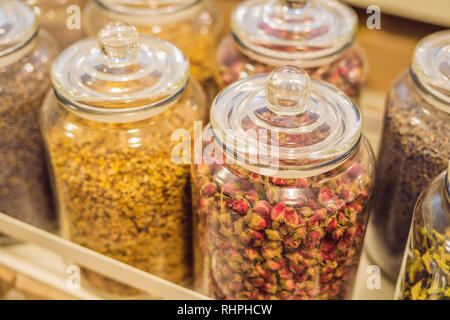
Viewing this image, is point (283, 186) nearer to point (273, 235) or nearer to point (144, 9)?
point (273, 235)

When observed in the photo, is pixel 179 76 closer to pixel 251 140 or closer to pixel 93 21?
pixel 251 140

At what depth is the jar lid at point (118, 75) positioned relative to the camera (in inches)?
25.4

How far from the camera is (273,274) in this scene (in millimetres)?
631

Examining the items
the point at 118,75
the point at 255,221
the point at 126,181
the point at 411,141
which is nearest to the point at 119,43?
the point at 118,75

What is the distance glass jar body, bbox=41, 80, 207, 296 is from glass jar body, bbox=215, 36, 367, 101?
7cm

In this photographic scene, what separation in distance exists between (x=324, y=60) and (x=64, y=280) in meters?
0.49

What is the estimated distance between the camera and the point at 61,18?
1026 mm

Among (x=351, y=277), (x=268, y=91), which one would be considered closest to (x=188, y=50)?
(x=268, y=91)

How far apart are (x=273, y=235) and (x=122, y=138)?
0.72 ft

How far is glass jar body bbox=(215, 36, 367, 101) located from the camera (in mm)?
785

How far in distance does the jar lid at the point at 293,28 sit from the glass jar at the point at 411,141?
11 cm

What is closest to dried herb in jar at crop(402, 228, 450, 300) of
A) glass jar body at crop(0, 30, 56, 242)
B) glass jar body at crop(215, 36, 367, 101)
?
glass jar body at crop(215, 36, 367, 101)

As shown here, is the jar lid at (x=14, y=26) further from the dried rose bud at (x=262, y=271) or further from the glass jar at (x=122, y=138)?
the dried rose bud at (x=262, y=271)
